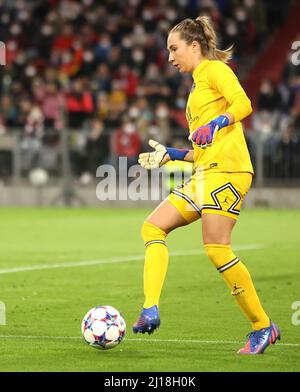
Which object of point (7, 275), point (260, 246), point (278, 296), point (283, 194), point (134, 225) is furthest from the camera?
point (283, 194)

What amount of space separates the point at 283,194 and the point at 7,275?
1333 centimetres

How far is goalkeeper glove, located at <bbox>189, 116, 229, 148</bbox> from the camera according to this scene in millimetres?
8430

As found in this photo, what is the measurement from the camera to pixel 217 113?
8.89m

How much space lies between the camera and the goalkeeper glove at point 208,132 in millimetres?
8430

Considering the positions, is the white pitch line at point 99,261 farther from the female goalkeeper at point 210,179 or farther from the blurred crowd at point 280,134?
the blurred crowd at point 280,134

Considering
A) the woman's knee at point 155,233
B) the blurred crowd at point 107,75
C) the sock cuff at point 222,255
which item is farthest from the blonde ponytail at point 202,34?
the blurred crowd at point 107,75

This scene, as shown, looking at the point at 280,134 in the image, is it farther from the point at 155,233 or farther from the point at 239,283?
the point at 239,283

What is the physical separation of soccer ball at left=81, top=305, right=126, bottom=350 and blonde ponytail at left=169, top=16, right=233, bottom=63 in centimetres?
213

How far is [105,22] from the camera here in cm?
3191

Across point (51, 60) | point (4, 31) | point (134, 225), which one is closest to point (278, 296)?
point (134, 225)

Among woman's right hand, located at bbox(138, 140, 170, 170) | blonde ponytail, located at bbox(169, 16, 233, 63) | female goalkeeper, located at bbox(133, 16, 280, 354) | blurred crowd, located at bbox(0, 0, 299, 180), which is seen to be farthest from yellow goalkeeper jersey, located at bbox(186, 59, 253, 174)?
blurred crowd, located at bbox(0, 0, 299, 180)

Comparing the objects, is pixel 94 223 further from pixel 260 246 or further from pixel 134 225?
pixel 260 246

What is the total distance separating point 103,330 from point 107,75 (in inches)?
826

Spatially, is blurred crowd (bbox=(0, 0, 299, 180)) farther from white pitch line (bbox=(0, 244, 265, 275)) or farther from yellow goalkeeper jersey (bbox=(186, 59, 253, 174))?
yellow goalkeeper jersey (bbox=(186, 59, 253, 174))
